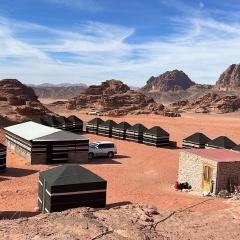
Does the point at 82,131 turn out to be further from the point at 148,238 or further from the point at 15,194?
the point at 148,238

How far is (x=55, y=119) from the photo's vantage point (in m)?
51.6

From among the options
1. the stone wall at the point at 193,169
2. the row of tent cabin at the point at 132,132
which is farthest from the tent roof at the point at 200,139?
the stone wall at the point at 193,169

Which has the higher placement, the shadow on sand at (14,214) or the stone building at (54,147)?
Result: the stone building at (54,147)

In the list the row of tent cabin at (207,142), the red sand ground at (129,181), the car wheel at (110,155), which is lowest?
the red sand ground at (129,181)

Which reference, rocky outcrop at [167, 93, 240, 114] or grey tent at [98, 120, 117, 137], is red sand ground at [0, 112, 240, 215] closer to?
grey tent at [98, 120, 117, 137]

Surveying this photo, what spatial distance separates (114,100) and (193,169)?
86981 millimetres

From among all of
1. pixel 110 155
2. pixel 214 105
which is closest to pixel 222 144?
pixel 110 155

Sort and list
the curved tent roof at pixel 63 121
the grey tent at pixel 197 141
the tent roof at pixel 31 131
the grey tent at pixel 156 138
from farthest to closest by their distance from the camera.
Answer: the curved tent roof at pixel 63 121, the grey tent at pixel 156 138, the grey tent at pixel 197 141, the tent roof at pixel 31 131

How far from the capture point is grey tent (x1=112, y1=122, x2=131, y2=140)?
47844mm

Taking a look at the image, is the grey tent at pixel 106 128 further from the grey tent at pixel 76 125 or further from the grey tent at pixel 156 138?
the grey tent at pixel 156 138

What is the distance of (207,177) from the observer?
986 inches

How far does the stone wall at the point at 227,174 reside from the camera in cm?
2438

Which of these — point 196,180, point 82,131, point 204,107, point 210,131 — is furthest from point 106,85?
point 196,180

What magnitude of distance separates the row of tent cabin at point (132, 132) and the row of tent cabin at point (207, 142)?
2.71 m
